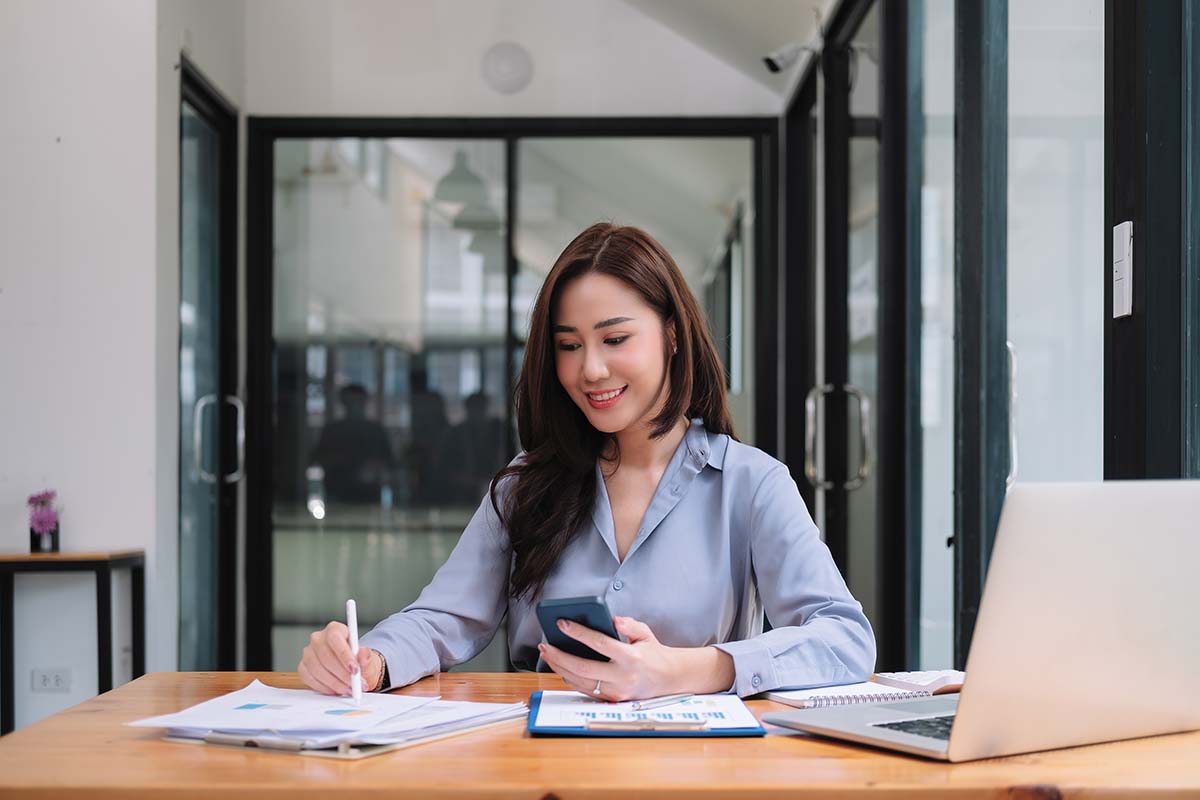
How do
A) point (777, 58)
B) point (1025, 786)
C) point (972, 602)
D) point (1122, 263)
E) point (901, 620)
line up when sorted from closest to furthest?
point (1025, 786) < point (1122, 263) < point (972, 602) < point (901, 620) < point (777, 58)

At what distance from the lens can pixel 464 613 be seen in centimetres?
173

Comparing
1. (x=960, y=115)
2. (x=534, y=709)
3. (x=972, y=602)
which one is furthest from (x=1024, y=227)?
(x=534, y=709)

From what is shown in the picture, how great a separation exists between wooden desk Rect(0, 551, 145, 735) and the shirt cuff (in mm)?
2515

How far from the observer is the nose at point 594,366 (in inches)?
69.8

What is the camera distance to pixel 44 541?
11.6ft

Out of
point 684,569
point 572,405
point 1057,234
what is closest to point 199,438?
point 572,405

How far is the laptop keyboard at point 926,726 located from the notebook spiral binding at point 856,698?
0.55 feet

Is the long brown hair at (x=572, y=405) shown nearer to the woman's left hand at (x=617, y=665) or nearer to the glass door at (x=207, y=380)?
the woman's left hand at (x=617, y=665)

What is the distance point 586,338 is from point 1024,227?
0.98 m

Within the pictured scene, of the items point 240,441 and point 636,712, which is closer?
point 636,712

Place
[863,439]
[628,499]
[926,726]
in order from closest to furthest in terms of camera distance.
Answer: [926,726] < [628,499] < [863,439]

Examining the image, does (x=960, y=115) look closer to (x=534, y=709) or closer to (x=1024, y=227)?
(x=1024, y=227)

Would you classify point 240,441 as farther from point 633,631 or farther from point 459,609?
point 633,631

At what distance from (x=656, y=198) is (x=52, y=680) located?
2.76 m
